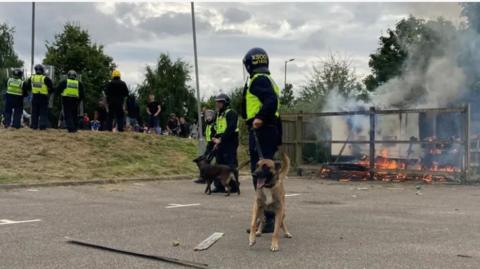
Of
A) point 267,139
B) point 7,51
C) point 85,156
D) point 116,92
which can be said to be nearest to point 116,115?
point 116,92

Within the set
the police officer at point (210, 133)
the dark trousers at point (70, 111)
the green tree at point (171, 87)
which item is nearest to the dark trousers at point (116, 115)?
the dark trousers at point (70, 111)

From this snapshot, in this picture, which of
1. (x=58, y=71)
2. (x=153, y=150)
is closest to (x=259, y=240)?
(x=153, y=150)

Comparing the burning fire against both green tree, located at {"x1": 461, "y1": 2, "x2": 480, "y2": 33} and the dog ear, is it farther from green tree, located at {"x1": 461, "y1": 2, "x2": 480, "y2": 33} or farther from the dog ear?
green tree, located at {"x1": 461, "y1": 2, "x2": 480, "y2": 33}

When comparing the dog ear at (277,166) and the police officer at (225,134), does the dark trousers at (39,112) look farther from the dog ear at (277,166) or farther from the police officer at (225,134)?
the dog ear at (277,166)

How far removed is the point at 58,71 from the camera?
141ft

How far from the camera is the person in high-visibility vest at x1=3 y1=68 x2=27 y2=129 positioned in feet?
52.6

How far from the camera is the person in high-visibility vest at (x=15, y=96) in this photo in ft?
52.6

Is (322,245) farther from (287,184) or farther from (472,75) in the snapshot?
(472,75)

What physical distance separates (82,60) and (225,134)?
34411mm

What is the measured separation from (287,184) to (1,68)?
146ft

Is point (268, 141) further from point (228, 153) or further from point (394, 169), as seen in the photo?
point (394, 169)

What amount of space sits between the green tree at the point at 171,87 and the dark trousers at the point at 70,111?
110ft

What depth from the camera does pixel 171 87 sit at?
51438 mm

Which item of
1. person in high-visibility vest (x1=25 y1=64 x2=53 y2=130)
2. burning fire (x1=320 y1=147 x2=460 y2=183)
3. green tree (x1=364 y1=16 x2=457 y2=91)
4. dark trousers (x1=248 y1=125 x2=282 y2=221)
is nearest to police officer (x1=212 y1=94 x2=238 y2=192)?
dark trousers (x1=248 y1=125 x2=282 y2=221)
